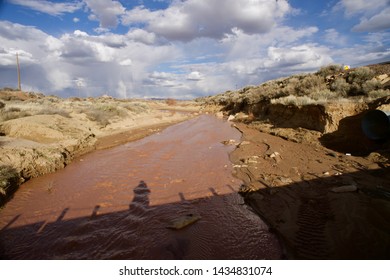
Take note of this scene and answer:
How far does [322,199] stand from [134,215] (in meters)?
4.84

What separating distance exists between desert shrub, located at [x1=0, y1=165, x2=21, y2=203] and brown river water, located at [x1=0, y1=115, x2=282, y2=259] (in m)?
0.22

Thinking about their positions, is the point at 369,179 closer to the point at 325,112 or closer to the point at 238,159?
the point at 238,159

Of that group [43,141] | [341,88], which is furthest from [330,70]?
[43,141]

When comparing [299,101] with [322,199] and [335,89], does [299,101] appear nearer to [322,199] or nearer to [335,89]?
[335,89]

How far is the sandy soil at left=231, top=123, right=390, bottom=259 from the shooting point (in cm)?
414

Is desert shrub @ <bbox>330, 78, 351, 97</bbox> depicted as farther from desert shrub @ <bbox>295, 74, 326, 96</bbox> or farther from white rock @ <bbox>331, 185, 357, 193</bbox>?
white rock @ <bbox>331, 185, 357, 193</bbox>

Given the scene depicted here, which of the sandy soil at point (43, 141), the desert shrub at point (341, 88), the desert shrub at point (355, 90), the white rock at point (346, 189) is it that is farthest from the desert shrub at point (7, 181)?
the desert shrub at point (355, 90)

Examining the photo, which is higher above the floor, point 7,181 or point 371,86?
point 371,86

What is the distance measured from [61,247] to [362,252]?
18.9 ft

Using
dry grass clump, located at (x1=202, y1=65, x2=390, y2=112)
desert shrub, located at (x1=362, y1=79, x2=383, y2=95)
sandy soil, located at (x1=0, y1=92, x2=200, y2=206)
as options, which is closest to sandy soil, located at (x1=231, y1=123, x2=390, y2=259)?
dry grass clump, located at (x1=202, y1=65, x2=390, y2=112)

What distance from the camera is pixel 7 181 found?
7324 mm

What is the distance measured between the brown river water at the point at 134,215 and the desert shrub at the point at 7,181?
222 mm

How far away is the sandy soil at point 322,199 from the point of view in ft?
13.6
